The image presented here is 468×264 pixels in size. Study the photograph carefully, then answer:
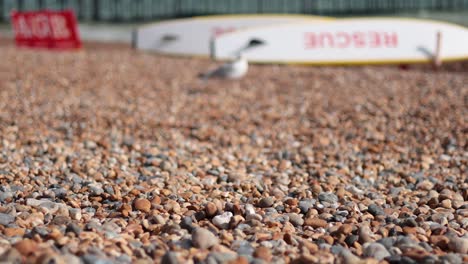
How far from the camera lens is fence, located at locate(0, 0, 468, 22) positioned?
16.7m

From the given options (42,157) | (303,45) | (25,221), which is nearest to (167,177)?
(42,157)

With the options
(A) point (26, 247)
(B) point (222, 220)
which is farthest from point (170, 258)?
(B) point (222, 220)

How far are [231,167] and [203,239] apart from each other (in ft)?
7.26

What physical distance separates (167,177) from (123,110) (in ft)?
10.6

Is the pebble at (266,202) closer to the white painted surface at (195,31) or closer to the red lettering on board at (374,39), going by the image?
the red lettering on board at (374,39)

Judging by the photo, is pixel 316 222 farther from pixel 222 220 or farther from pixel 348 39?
pixel 348 39

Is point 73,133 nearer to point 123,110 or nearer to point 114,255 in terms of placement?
point 123,110

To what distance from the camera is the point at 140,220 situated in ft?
10.7

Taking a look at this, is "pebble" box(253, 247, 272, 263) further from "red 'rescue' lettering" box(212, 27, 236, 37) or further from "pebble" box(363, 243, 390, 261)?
"red 'rescue' lettering" box(212, 27, 236, 37)

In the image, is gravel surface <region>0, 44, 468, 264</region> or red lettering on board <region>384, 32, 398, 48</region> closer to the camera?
gravel surface <region>0, 44, 468, 264</region>

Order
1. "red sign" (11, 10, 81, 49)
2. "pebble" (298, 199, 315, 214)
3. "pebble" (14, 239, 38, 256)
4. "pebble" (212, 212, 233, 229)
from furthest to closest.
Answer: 1. "red sign" (11, 10, 81, 49)
2. "pebble" (298, 199, 315, 214)
3. "pebble" (212, 212, 233, 229)
4. "pebble" (14, 239, 38, 256)

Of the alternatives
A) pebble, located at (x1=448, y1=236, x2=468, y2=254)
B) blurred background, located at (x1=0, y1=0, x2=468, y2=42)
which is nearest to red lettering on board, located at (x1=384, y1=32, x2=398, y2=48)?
blurred background, located at (x1=0, y1=0, x2=468, y2=42)

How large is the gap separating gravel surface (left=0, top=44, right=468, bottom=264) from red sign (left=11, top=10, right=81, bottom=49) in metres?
3.97

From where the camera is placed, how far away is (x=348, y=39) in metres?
11.7
